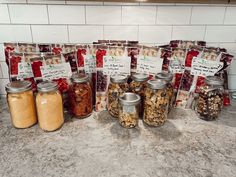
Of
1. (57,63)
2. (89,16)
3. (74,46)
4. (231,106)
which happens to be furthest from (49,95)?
(231,106)

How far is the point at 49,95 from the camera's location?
0.73 m

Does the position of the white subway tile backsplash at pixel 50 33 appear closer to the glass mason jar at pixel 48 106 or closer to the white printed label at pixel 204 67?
the glass mason jar at pixel 48 106

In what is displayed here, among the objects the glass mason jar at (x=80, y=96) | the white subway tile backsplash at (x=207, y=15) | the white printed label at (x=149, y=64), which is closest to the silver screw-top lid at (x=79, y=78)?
the glass mason jar at (x=80, y=96)

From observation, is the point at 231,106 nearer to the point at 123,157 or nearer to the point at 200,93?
the point at 200,93

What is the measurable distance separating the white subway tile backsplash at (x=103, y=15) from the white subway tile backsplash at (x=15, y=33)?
0.96ft

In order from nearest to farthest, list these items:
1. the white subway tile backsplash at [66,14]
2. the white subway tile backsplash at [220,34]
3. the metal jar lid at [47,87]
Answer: the metal jar lid at [47,87]
the white subway tile backsplash at [66,14]
the white subway tile backsplash at [220,34]

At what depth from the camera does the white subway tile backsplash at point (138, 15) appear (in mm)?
940

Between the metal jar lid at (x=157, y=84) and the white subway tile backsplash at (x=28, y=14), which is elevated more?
the white subway tile backsplash at (x=28, y=14)

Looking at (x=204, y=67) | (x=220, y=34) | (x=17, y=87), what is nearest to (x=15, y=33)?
(x=17, y=87)

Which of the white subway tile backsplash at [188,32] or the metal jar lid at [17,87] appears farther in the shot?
the white subway tile backsplash at [188,32]

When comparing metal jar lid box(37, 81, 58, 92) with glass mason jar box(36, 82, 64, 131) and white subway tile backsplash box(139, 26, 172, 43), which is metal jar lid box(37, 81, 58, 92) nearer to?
glass mason jar box(36, 82, 64, 131)

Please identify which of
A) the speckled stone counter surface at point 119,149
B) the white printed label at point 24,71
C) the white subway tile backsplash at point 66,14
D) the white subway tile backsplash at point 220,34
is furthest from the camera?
the white subway tile backsplash at point 220,34

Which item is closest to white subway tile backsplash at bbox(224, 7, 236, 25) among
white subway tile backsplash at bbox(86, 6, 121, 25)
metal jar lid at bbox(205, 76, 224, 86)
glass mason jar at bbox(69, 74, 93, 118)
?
metal jar lid at bbox(205, 76, 224, 86)

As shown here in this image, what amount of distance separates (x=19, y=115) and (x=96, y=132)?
0.97ft
